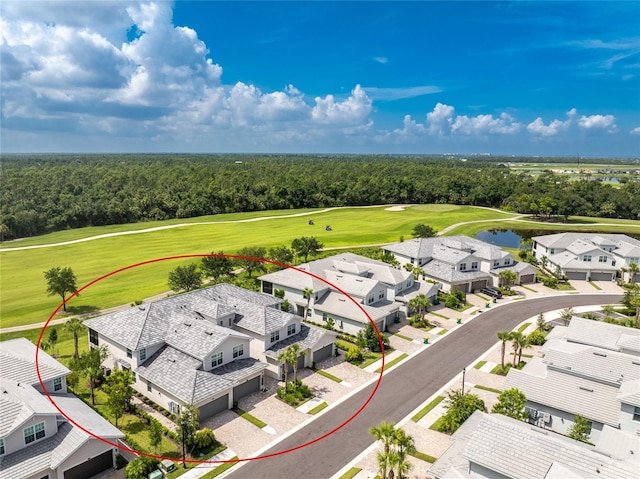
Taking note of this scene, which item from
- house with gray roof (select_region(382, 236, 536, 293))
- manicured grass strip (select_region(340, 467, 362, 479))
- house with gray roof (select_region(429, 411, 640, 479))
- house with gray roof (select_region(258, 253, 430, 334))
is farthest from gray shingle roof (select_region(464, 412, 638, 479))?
house with gray roof (select_region(382, 236, 536, 293))

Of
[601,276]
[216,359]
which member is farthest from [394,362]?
[601,276]

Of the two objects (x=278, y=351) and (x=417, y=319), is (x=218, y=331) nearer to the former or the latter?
(x=278, y=351)

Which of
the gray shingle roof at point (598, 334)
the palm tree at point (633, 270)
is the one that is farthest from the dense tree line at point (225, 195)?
the gray shingle roof at point (598, 334)

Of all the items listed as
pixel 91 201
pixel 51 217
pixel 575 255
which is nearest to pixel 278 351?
pixel 575 255

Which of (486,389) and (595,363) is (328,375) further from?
(595,363)

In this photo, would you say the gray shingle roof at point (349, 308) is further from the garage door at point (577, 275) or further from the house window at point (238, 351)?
the garage door at point (577, 275)
